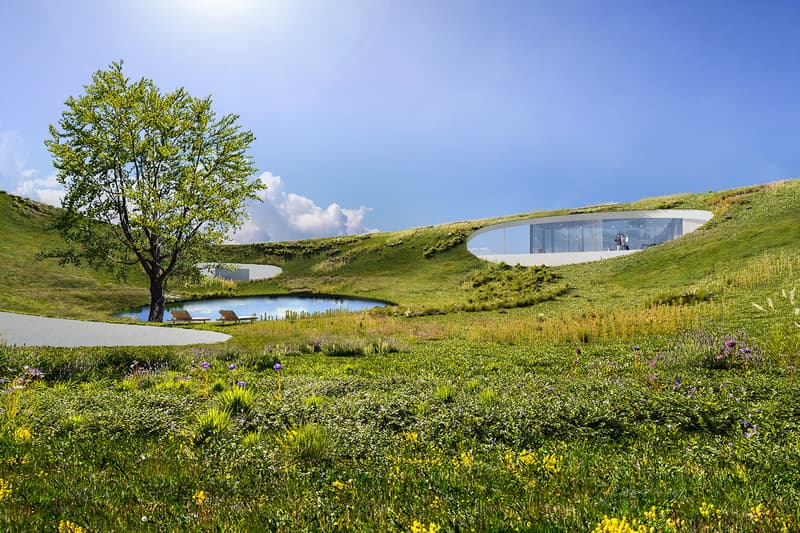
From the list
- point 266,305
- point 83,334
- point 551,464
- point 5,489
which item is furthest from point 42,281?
point 551,464

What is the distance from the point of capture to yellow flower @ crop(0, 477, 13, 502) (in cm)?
378

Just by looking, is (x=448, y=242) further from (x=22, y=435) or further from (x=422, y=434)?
(x=22, y=435)

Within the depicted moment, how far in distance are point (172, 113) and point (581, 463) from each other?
31.7 meters

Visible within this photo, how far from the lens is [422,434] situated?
5.59m

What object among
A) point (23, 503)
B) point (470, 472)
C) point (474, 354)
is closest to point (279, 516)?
point (470, 472)

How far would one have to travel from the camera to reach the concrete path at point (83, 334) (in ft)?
44.5

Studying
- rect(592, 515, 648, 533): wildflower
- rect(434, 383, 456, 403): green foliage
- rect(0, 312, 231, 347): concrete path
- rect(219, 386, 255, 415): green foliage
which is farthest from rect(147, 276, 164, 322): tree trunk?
rect(592, 515, 648, 533): wildflower

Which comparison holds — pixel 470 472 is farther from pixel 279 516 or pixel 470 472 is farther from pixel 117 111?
pixel 117 111

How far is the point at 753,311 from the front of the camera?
15.5 m

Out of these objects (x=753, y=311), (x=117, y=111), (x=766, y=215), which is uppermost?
(x=117, y=111)

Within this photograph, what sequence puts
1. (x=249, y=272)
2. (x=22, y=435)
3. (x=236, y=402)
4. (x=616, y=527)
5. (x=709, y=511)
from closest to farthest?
(x=616, y=527) < (x=709, y=511) < (x=22, y=435) < (x=236, y=402) < (x=249, y=272)

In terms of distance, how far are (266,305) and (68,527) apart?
36504 millimetres

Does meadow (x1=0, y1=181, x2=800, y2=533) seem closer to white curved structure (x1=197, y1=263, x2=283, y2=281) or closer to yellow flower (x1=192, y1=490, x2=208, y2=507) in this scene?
yellow flower (x1=192, y1=490, x2=208, y2=507)

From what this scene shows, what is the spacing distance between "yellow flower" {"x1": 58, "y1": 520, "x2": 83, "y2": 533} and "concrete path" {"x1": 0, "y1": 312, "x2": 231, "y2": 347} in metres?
12.0
